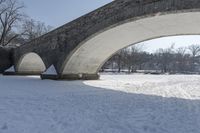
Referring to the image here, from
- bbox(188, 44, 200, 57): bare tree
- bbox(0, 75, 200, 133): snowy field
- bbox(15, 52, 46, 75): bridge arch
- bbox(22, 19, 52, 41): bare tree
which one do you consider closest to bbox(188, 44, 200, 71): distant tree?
bbox(188, 44, 200, 57): bare tree

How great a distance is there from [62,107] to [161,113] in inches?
93.8

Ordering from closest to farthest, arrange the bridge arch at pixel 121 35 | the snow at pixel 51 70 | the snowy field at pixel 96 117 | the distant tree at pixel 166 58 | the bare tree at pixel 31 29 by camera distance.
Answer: the snowy field at pixel 96 117 → the bridge arch at pixel 121 35 → the snow at pixel 51 70 → the bare tree at pixel 31 29 → the distant tree at pixel 166 58

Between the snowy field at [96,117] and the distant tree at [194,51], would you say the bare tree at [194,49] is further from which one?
the snowy field at [96,117]

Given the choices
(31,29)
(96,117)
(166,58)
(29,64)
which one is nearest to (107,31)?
(96,117)

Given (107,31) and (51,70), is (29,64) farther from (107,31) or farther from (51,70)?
(107,31)

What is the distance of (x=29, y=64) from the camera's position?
2350cm

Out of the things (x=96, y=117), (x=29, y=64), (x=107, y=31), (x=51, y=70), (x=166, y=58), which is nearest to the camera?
(x=96, y=117)

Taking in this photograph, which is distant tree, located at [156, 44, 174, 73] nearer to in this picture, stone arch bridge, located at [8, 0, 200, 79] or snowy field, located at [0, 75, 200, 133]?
stone arch bridge, located at [8, 0, 200, 79]

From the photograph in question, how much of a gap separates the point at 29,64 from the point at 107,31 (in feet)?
37.2

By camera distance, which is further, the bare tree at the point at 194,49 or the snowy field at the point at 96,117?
the bare tree at the point at 194,49

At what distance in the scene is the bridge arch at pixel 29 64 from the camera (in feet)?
71.8

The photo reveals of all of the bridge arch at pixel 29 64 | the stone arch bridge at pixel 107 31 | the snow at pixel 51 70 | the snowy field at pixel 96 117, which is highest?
the stone arch bridge at pixel 107 31

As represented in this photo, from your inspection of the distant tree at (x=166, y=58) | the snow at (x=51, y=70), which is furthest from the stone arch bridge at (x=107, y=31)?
the distant tree at (x=166, y=58)

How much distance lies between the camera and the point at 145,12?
38.3 ft
